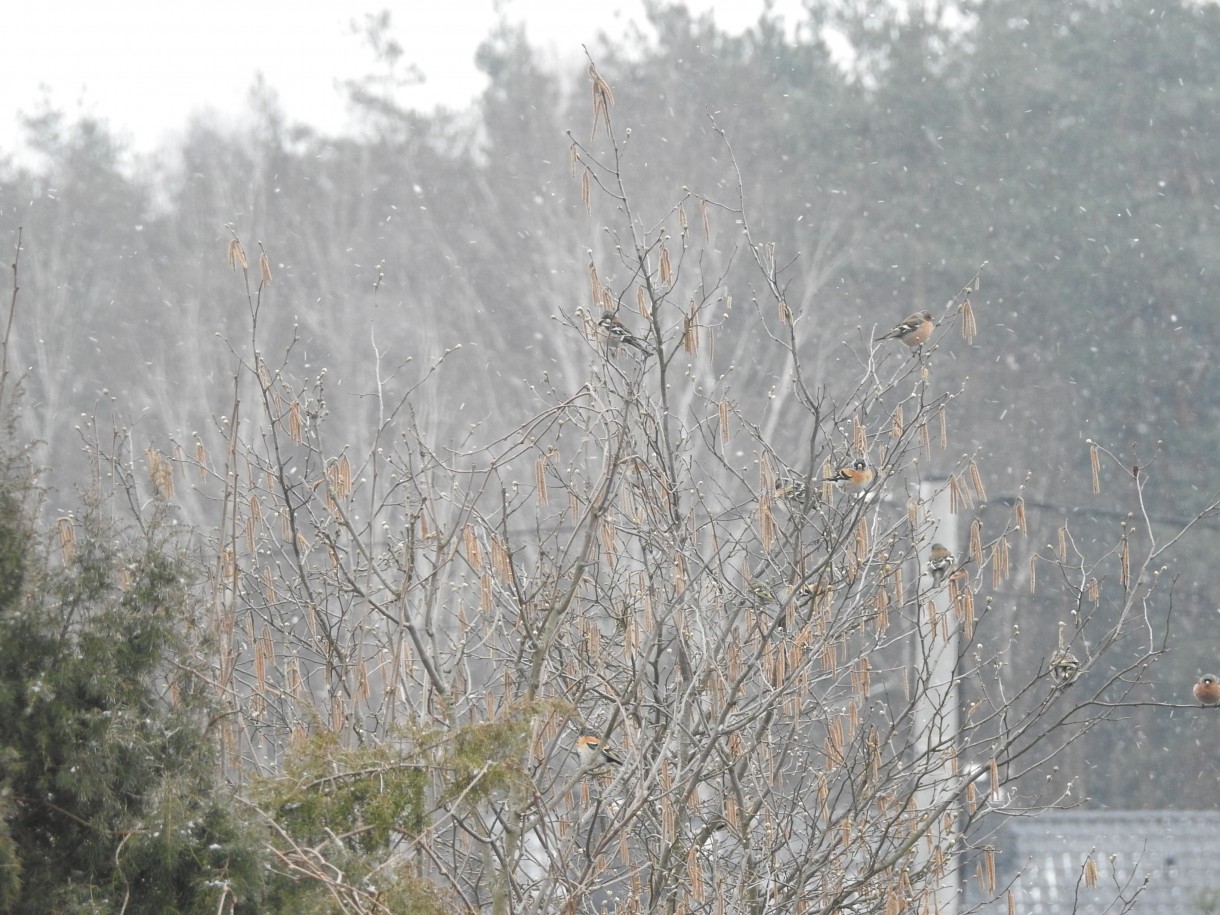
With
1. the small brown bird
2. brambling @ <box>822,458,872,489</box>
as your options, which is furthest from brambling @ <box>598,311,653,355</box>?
brambling @ <box>822,458,872,489</box>

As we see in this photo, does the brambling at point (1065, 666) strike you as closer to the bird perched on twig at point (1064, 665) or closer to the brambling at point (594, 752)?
→ the bird perched on twig at point (1064, 665)

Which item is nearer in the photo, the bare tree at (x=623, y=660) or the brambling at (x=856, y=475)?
the bare tree at (x=623, y=660)

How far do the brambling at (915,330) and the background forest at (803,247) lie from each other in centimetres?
1018

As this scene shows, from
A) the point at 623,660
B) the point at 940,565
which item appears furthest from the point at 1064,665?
the point at 623,660

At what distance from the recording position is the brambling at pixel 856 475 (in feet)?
13.9

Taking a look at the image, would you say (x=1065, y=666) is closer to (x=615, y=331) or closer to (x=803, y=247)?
(x=615, y=331)

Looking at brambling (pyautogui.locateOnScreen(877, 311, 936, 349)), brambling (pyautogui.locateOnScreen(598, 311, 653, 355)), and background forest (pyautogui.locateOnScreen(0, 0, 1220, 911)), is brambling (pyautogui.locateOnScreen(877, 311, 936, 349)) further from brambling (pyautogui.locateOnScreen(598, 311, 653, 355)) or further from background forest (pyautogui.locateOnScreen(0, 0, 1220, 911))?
background forest (pyautogui.locateOnScreen(0, 0, 1220, 911))

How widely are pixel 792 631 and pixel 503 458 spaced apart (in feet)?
3.65

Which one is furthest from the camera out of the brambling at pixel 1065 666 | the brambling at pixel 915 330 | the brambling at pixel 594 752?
the brambling at pixel 915 330

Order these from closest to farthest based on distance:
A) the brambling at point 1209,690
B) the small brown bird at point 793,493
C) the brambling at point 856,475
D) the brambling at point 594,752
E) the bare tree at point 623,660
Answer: the bare tree at point 623,660 < the brambling at point 594,752 < the small brown bird at point 793,493 < the brambling at point 856,475 < the brambling at point 1209,690

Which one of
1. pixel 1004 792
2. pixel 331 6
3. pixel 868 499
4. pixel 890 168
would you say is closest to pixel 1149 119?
pixel 890 168

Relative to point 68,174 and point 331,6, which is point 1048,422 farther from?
point 68,174

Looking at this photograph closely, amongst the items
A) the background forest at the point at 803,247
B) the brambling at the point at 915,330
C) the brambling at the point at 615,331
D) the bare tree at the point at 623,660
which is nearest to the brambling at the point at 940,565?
the bare tree at the point at 623,660

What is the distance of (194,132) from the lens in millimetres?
18688
